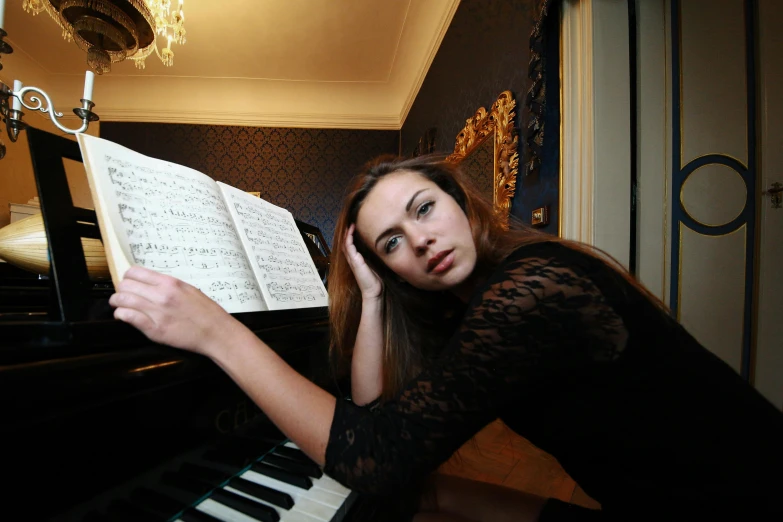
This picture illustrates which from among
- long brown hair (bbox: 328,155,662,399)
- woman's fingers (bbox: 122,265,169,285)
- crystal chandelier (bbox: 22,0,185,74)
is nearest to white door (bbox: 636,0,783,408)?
long brown hair (bbox: 328,155,662,399)

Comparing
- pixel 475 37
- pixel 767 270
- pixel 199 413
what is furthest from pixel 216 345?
pixel 475 37

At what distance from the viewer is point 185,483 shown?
560mm

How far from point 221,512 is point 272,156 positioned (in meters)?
5.18

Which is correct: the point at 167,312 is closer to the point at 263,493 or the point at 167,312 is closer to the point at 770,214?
the point at 263,493

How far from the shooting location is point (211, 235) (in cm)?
69

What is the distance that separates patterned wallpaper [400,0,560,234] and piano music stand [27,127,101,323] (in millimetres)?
1774

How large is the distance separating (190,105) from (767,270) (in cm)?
603

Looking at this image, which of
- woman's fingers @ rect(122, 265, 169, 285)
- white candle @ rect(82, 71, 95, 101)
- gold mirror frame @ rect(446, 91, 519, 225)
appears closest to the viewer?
woman's fingers @ rect(122, 265, 169, 285)

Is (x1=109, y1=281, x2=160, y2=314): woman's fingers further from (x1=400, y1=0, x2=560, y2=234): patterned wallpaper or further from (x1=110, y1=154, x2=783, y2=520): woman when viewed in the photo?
(x1=400, y1=0, x2=560, y2=234): patterned wallpaper

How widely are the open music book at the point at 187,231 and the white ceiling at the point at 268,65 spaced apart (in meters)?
3.09

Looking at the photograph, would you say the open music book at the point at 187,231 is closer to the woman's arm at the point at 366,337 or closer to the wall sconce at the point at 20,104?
the woman's arm at the point at 366,337

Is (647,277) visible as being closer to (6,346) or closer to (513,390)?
(513,390)

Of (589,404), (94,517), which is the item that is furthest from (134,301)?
(589,404)

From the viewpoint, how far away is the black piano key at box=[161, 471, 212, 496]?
0.55 metres
